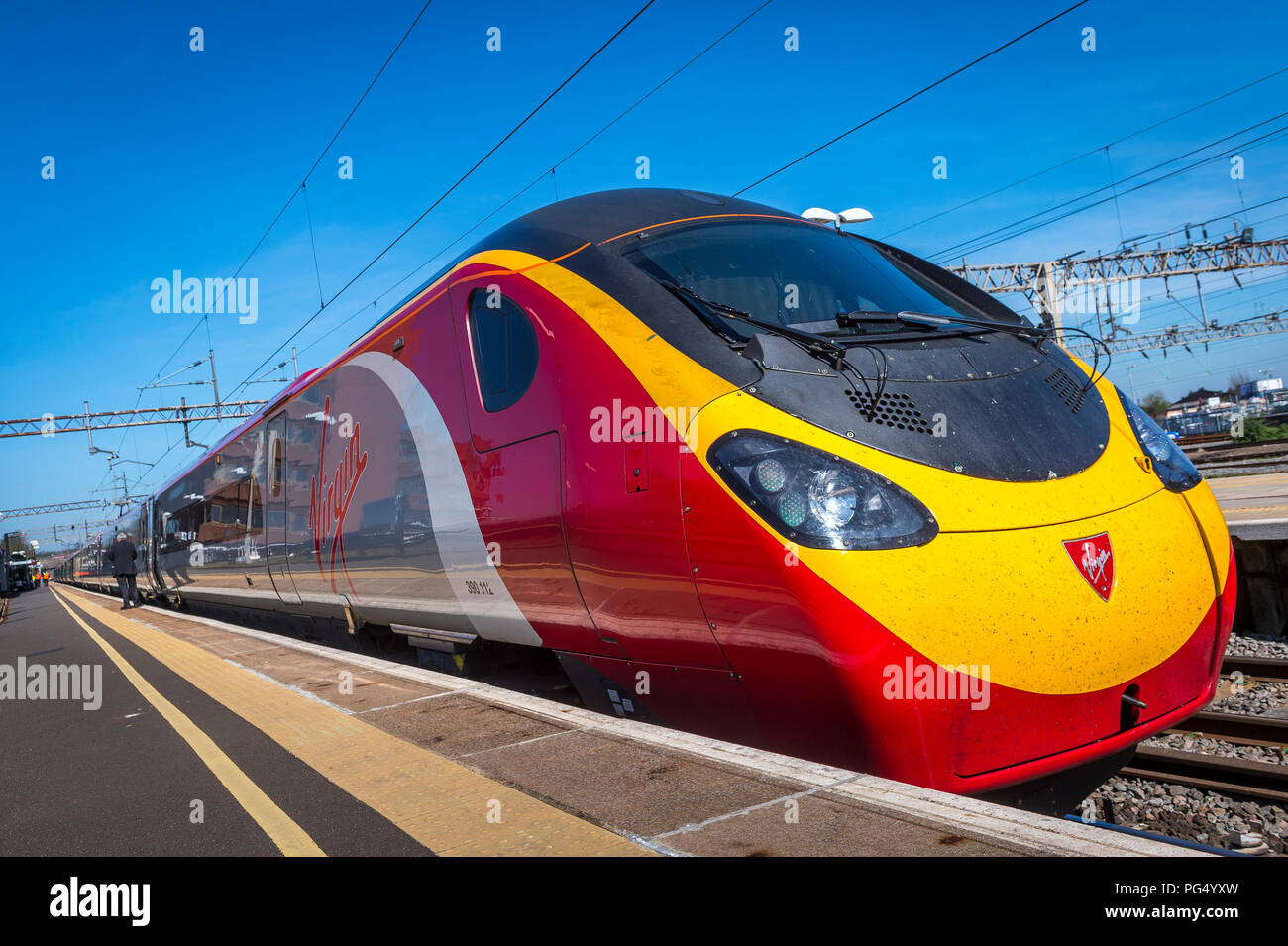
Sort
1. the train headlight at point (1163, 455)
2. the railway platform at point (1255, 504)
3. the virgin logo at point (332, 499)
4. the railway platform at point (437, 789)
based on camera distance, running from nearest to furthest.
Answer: the railway platform at point (437, 789) → the train headlight at point (1163, 455) → the railway platform at point (1255, 504) → the virgin logo at point (332, 499)

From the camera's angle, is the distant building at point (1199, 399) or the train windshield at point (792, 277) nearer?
the train windshield at point (792, 277)

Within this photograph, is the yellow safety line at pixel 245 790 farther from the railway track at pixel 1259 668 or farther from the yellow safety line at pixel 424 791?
the railway track at pixel 1259 668

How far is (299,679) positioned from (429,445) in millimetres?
1898

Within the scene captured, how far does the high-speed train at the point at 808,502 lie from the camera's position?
2.71 m

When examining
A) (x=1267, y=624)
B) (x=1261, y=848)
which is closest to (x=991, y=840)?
(x=1261, y=848)

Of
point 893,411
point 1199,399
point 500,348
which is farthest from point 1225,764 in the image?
point 1199,399

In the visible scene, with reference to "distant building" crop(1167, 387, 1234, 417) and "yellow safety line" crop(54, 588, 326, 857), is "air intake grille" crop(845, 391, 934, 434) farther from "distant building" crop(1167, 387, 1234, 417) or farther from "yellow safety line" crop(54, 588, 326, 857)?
"distant building" crop(1167, 387, 1234, 417)

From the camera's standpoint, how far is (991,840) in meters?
2.10

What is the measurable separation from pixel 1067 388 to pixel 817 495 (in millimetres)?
1480

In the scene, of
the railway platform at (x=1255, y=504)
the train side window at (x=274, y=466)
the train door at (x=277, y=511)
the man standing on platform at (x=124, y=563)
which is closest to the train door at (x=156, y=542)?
the man standing on platform at (x=124, y=563)

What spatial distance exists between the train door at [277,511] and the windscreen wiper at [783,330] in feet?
22.1

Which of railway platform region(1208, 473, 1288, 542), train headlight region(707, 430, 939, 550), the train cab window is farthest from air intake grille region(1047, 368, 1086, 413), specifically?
railway platform region(1208, 473, 1288, 542)
